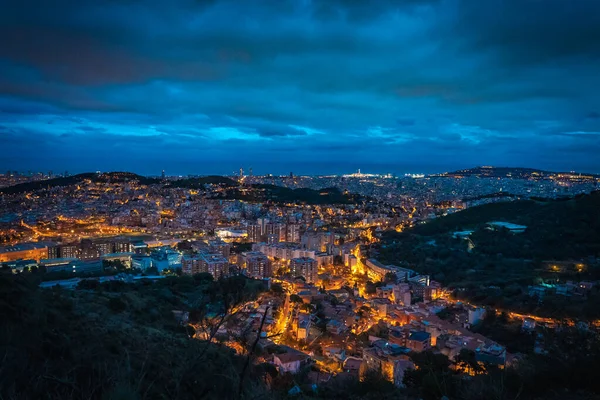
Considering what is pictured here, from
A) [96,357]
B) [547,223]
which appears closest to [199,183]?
[547,223]

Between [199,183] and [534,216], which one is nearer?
[534,216]

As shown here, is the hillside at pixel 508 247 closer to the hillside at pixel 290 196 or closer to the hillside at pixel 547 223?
the hillside at pixel 547 223

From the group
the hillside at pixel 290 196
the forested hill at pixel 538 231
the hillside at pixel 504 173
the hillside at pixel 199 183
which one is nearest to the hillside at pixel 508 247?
the forested hill at pixel 538 231

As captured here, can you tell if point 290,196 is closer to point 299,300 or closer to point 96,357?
point 299,300

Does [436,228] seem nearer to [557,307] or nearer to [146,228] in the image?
[557,307]

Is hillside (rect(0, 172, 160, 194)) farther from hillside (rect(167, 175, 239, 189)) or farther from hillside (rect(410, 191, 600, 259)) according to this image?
hillside (rect(410, 191, 600, 259))

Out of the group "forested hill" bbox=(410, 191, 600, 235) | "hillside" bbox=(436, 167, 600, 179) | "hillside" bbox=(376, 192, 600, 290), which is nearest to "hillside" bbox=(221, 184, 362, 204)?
"forested hill" bbox=(410, 191, 600, 235)
